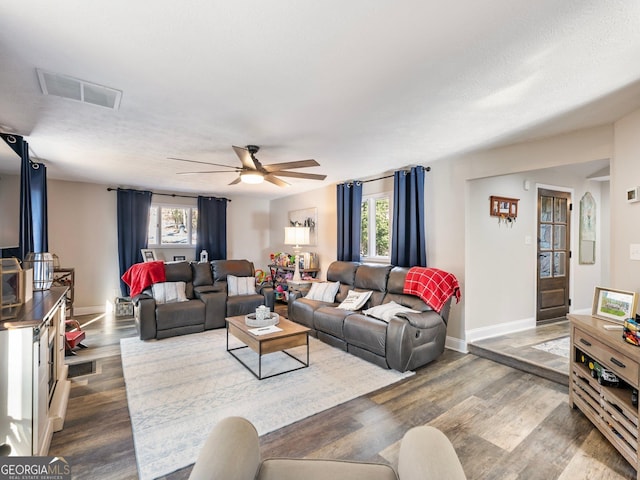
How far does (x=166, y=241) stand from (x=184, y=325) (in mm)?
2745

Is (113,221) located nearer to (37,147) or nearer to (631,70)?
(37,147)

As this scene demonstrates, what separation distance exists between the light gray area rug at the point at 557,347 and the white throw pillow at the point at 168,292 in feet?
15.5

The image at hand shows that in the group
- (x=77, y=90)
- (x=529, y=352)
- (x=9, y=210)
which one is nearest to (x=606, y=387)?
(x=529, y=352)

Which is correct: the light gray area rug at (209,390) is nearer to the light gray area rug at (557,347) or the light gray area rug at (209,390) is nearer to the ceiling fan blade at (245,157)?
the light gray area rug at (557,347)

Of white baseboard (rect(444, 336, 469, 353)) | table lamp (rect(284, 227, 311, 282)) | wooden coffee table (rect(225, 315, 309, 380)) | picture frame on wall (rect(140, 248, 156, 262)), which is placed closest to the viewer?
wooden coffee table (rect(225, 315, 309, 380))

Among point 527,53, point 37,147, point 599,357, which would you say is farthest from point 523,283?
point 37,147

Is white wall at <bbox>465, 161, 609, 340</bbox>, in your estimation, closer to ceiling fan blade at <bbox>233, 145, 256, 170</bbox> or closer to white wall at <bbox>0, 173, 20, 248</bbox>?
ceiling fan blade at <bbox>233, 145, 256, 170</bbox>

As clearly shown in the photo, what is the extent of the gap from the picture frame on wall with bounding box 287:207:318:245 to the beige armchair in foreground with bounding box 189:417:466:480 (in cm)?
498

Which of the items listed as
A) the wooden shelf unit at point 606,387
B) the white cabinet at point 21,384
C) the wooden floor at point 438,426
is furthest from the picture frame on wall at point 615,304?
the white cabinet at point 21,384

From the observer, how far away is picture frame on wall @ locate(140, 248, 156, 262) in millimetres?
5891

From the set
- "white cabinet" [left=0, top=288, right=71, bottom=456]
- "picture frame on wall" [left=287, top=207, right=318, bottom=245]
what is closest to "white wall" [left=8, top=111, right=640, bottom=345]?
"picture frame on wall" [left=287, top=207, right=318, bottom=245]

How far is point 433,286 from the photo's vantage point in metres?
3.51

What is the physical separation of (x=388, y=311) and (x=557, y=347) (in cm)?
202

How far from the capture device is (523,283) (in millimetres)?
4340
